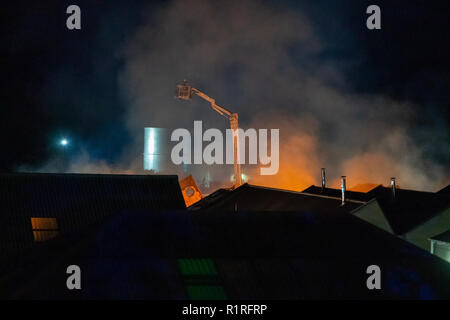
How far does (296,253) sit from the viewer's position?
24.9 ft

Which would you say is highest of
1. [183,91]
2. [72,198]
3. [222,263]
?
[183,91]

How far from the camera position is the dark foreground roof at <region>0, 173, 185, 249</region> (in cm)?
1349

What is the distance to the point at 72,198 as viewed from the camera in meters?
14.3

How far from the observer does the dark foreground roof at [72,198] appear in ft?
44.3

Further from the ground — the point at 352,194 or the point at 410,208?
the point at 352,194

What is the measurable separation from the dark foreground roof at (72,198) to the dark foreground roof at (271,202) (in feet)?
12.9

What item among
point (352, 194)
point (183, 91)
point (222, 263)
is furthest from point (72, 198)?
point (183, 91)

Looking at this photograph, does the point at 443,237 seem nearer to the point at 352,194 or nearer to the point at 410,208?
the point at 410,208

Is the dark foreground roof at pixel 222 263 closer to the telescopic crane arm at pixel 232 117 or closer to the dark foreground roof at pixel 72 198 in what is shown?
the dark foreground roof at pixel 72 198

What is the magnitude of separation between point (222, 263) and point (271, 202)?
40.3 feet
